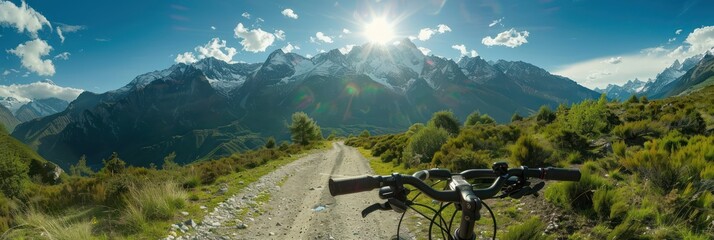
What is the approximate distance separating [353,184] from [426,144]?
21.4 meters

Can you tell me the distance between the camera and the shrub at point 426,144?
901 inches

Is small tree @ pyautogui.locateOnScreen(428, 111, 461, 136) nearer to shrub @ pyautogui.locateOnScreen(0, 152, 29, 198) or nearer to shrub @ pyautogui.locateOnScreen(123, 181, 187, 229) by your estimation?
shrub @ pyautogui.locateOnScreen(123, 181, 187, 229)

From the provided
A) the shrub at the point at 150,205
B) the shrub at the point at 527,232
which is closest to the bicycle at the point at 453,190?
the shrub at the point at 527,232

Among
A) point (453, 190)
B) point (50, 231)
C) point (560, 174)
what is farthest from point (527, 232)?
point (50, 231)

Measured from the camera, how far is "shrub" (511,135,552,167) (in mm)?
13883

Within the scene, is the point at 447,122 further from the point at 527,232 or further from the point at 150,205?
the point at 150,205

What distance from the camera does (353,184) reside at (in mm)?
2582

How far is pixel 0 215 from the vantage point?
33.1 feet

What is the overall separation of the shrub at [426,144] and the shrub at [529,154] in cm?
832

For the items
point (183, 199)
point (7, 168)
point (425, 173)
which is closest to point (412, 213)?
point (183, 199)

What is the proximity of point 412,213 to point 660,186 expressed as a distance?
6.38 metres

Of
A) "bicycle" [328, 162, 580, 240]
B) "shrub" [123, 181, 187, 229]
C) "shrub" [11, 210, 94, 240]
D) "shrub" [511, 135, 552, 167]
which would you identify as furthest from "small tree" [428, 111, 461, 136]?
"bicycle" [328, 162, 580, 240]

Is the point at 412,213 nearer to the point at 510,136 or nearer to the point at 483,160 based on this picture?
the point at 483,160

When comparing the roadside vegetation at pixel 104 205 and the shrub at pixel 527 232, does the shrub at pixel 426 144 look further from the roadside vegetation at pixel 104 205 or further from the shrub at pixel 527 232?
the shrub at pixel 527 232
